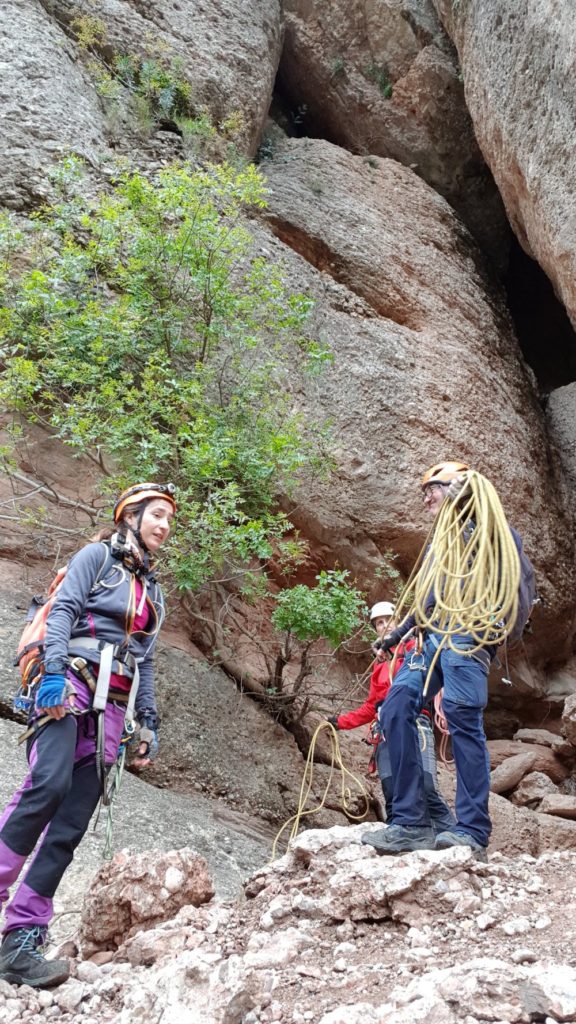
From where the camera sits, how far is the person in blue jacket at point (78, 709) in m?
2.77

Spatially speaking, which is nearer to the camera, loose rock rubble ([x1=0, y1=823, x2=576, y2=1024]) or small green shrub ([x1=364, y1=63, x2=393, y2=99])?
loose rock rubble ([x1=0, y1=823, x2=576, y2=1024])

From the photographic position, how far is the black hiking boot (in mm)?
2627

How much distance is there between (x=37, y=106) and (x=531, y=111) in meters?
4.95

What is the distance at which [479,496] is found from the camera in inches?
139

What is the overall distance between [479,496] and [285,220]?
700cm

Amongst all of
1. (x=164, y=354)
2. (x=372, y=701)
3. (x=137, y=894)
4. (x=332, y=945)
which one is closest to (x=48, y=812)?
(x=137, y=894)

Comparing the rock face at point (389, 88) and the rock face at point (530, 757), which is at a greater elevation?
the rock face at point (389, 88)

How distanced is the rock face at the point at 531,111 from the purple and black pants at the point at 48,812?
6747 mm

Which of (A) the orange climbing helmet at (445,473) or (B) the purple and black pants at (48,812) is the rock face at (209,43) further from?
(B) the purple and black pants at (48,812)

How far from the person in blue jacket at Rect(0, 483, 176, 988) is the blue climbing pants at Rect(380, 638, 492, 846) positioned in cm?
108

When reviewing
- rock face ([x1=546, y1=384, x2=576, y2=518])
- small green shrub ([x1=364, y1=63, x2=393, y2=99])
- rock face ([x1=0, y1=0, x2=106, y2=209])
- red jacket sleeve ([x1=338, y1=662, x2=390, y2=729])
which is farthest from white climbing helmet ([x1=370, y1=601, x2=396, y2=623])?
small green shrub ([x1=364, y1=63, x2=393, y2=99])

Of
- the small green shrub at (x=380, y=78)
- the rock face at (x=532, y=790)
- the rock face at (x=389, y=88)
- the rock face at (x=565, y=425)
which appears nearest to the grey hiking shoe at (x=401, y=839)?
the rock face at (x=532, y=790)

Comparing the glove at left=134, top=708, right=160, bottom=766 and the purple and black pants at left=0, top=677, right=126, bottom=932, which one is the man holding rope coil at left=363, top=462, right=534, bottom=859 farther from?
the purple and black pants at left=0, top=677, right=126, bottom=932

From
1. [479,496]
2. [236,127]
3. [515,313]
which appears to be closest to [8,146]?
[236,127]
